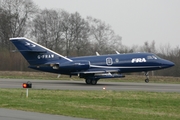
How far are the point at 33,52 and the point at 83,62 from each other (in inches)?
168

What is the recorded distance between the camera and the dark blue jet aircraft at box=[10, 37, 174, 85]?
35.9 m

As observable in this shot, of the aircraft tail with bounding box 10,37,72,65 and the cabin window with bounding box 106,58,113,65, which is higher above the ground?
the aircraft tail with bounding box 10,37,72,65

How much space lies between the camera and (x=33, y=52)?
36062mm

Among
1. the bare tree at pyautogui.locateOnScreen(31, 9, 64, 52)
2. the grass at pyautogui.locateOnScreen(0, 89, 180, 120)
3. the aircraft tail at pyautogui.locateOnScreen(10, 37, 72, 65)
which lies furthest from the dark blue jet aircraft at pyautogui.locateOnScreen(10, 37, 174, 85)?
the bare tree at pyautogui.locateOnScreen(31, 9, 64, 52)

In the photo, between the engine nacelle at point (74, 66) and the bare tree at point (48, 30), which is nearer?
the engine nacelle at point (74, 66)

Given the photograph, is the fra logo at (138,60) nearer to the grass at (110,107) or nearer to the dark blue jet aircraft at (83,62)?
the dark blue jet aircraft at (83,62)

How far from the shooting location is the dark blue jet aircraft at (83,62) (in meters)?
35.9

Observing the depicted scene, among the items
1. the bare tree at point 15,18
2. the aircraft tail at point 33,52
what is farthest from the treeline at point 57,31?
the aircraft tail at point 33,52

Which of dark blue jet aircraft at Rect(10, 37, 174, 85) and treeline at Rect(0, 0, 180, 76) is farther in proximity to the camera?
treeline at Rect(0, 0, 180, 76)

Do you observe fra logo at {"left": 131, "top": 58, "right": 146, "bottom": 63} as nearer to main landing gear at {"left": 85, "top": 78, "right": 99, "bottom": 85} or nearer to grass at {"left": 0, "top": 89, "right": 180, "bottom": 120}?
main landing gear at {"left": 85, "top": 78, "right": 99, "bottom": 85}

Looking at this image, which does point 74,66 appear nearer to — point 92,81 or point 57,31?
point 92,81

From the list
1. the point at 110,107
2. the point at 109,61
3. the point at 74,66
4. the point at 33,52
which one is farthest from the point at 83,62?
the point at 110,107

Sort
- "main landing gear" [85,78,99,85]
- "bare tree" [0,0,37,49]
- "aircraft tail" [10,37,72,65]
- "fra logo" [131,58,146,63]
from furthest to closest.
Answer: "bare tree" [0,0,37,49], "fra logo" [131,58,146,63], "main landing gear" [85,78,99,85], "aircraft tail" [10,37,72,65]

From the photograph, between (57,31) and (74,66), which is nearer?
(74,66)
